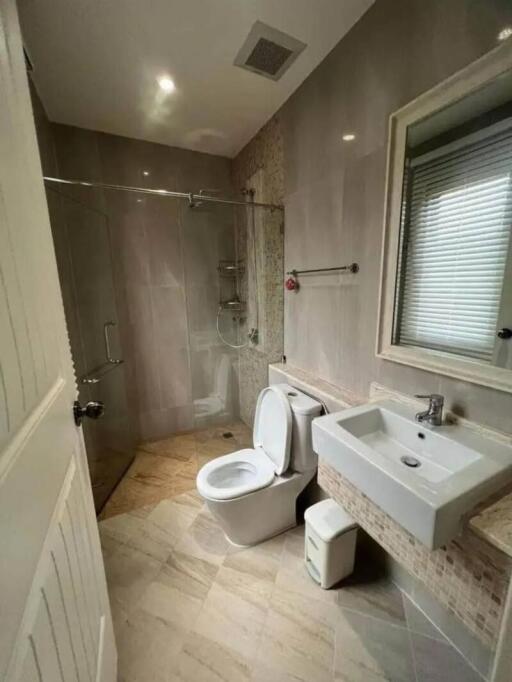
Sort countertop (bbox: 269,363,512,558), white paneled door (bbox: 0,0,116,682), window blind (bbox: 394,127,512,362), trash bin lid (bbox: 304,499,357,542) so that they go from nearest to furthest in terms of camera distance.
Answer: white paneled door (bbox: 0,0,116,682) < countertop (bbox: 269,363,512,558) < window blind (bbox: 394,127,512,362) < trash bin lid (bbox: 304,499,357,542)

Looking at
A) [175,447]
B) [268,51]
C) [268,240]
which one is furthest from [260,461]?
[268,51]

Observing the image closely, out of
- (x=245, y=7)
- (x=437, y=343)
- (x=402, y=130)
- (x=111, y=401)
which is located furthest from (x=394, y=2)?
(x=111, y=401)

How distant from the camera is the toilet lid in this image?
1540mm

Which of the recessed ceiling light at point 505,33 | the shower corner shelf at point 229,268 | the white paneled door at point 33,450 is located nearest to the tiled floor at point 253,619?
the white paneled door at point 33,450

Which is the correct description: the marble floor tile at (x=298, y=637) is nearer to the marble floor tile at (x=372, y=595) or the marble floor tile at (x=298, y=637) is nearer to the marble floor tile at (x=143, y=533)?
the marble floor tile at (x=372, y=595)

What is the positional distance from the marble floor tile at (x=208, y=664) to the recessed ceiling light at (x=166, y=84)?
280 centimetres

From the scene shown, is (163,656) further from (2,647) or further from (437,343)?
(437,343)

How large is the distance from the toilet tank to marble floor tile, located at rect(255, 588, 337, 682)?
581 mm

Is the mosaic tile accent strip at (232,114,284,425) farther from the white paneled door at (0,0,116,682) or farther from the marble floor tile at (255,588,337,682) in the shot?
the white paneled door at (0,0,116,682)

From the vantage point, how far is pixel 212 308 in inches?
105

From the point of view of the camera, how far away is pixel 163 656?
1.12 metres

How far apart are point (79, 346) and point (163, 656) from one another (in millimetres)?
1684

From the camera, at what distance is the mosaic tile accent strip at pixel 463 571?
2.35 ft

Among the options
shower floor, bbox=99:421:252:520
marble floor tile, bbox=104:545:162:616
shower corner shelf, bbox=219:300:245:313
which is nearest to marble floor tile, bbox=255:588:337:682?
marble floor tile, bbox=104:545:162:616
